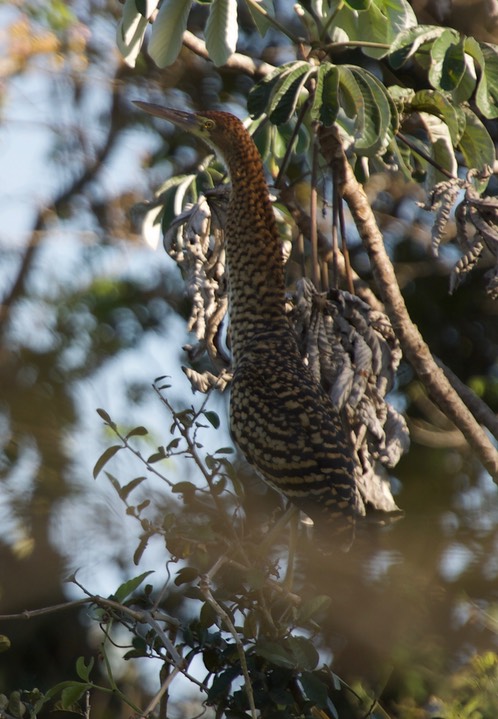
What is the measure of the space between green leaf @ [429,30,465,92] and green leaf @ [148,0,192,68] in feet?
2.25

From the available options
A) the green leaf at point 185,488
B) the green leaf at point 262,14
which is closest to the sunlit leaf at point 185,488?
the green leaf at point 185,488

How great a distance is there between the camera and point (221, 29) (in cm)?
271

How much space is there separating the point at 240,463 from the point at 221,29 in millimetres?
1556

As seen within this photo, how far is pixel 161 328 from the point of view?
4211mm

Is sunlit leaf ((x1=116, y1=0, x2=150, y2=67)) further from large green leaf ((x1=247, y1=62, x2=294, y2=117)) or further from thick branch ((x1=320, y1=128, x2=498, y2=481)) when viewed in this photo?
thick branch ((x1=320, y1=128, x2=498, y2=481))

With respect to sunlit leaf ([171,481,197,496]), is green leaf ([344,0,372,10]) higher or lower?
higher

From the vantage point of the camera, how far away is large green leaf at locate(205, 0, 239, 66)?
2707 mm

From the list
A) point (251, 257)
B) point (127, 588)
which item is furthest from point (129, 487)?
point (251, 257)

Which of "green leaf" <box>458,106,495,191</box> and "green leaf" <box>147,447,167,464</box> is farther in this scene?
"green leaf" <box>458,106,495,191</box>

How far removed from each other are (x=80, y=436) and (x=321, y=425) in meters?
0.88

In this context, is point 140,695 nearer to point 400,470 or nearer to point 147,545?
point 400,470

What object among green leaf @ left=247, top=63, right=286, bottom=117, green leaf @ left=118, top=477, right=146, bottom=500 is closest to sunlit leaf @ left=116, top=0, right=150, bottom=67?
green leaf @ left=247, top=63, right=286, bottom=117

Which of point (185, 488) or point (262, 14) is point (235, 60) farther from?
point (185, 488)

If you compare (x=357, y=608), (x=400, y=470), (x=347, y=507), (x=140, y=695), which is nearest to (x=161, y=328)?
(x=400, y=470)
